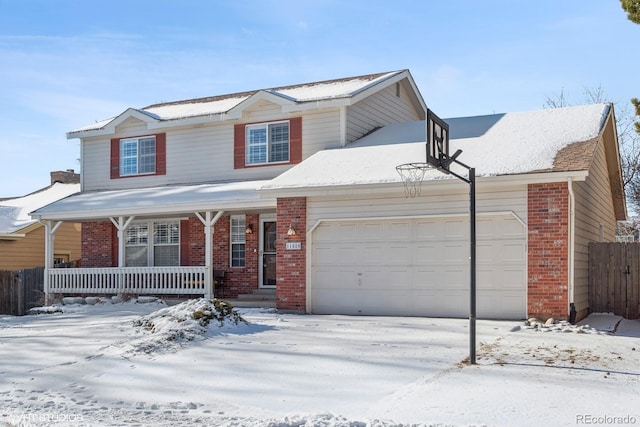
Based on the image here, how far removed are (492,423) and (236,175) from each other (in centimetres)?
1408

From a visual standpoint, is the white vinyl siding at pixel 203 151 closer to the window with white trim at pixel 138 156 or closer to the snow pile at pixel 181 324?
the window with white trim at pixel 138 156

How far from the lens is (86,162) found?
22.5 meters

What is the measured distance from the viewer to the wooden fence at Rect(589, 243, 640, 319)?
15297mm

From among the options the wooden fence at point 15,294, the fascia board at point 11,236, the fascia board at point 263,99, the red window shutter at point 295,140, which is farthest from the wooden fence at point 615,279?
the fascia board at point 11,236

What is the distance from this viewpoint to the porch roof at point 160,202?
1744 cm

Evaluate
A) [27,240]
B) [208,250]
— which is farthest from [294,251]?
[27,240]

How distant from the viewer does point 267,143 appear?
63.5 feet

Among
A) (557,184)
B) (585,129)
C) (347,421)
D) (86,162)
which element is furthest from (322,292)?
(86,162)

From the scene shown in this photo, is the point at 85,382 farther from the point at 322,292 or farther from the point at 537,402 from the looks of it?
the point at 322,292

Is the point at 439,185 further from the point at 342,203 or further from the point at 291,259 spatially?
the point at 291,259

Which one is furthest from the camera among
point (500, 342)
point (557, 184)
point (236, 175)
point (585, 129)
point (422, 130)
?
point (236, 175)

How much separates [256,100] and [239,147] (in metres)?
1.44

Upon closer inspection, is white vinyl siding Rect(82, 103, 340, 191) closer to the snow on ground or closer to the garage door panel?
the garage door panel

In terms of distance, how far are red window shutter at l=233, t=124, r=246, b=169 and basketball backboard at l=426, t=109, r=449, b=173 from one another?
10442 millimetres
